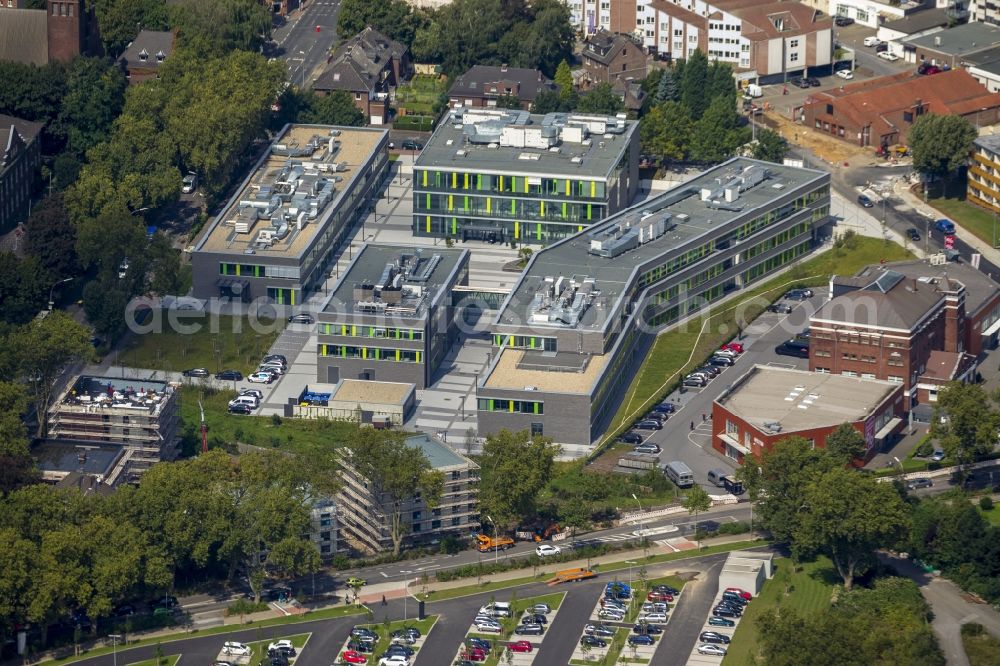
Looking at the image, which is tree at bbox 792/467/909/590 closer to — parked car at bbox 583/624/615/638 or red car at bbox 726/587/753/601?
red car at bbox 726/587/753/601

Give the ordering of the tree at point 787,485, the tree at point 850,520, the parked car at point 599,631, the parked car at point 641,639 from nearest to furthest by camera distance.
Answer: the parked car at point 641,639 → the parked car at point 599,631 → the tree at point 850,520 → the tree at point 787,485

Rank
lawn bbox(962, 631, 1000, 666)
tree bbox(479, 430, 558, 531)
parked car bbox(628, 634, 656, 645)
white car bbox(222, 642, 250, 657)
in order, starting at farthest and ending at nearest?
1. tree bbox(479, 430, 558, 531)
2. parked car bbox(628, 634, 656, 645)
3. white car bbox(222, 642, 250, 657)
4. lawn bbox(962, 631, 1000, 666)

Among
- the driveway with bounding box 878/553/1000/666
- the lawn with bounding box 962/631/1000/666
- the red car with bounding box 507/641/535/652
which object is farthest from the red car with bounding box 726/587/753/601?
the red car with bounding box 507/641/535/652

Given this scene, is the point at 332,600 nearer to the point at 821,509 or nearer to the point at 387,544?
the point at 387,544

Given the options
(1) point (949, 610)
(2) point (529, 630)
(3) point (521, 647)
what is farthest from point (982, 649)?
(3) point (521, 647)

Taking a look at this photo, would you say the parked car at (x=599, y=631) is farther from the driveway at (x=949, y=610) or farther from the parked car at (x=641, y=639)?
the driveway at (x=949, y=610)

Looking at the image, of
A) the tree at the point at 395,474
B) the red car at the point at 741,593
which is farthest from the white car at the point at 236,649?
the red car at the point at 741,593

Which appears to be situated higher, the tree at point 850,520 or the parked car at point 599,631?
the tree at point 850,520
